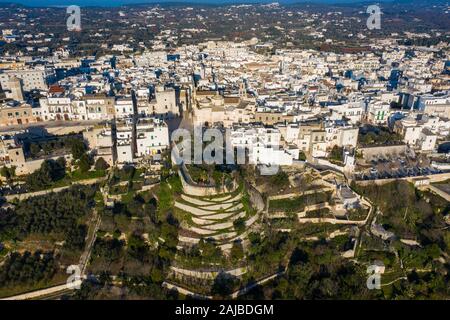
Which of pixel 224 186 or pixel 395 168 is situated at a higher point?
pixel 224 186

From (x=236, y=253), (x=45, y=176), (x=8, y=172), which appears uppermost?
(x=45, y=176)

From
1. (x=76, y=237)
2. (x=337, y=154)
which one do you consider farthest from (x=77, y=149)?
(x=337, y=154)

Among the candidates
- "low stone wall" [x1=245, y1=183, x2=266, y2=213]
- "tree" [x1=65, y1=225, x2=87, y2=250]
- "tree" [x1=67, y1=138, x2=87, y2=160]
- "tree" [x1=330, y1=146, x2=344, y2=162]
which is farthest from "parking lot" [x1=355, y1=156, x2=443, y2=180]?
"tree" [x1=67, y1=138, x2=87, y2=160]

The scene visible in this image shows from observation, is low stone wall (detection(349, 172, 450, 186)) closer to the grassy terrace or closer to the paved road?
the grassy terrace

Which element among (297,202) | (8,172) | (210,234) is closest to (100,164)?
(8,172)

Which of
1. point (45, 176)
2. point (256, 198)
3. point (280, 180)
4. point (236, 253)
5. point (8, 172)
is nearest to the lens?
point (236, 253)

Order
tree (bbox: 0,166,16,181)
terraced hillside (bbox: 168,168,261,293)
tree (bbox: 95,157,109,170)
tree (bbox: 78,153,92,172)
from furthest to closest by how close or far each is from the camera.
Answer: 1. tree (bbox: 95,157,109,170)
2. tree (bbox: 78,153,92,172)
3. tree (bbox: 0,166,16,181)
4. terraced hillside (bbox: 168,168,261,293)

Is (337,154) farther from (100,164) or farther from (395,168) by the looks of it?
(100,164)

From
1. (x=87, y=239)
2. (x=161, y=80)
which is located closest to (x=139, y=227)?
(x=87, y=239)

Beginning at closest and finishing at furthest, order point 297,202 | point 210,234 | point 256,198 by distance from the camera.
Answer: point 210,234
point 256,198
point 297,202

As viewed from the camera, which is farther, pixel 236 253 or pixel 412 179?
pixel 412 179

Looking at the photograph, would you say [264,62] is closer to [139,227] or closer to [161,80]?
[161,80]
